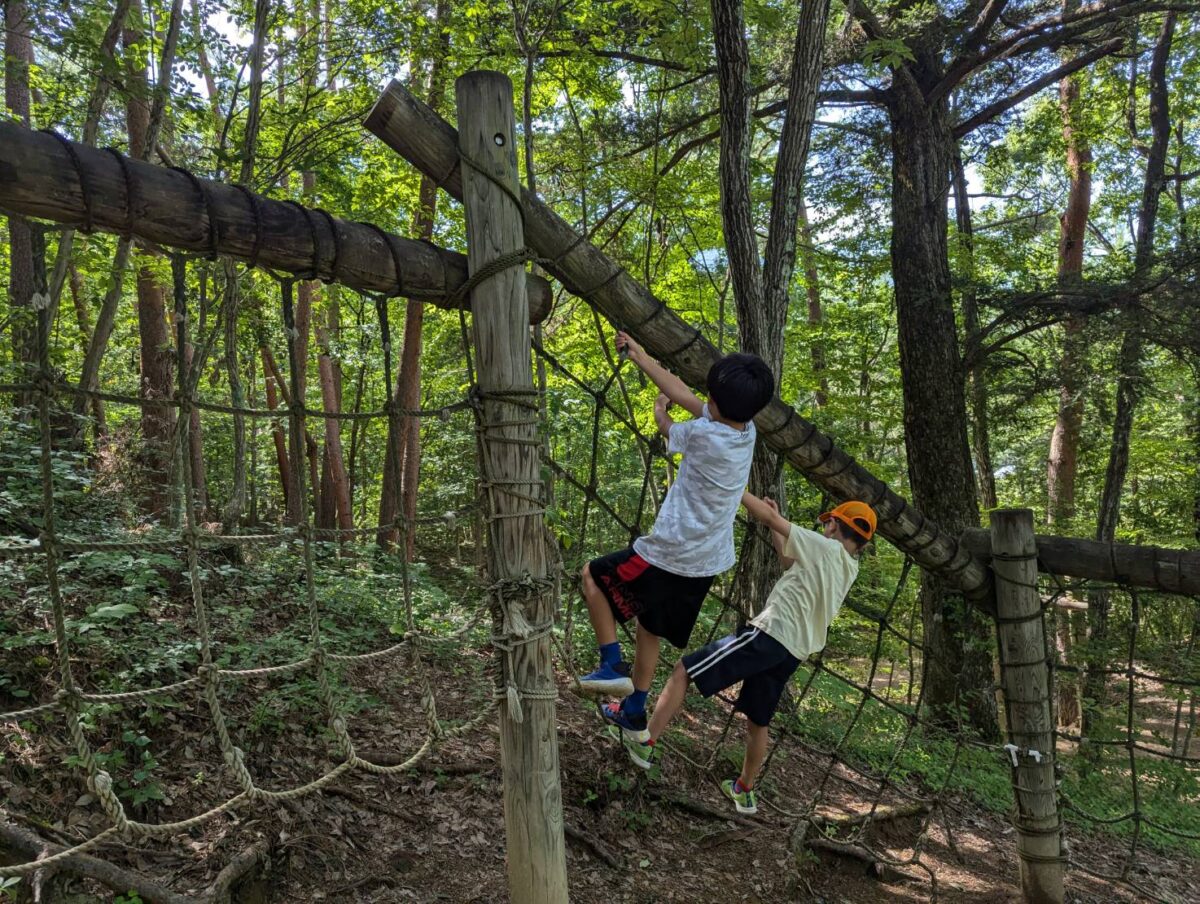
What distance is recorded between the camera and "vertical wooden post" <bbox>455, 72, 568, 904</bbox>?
1.79 m

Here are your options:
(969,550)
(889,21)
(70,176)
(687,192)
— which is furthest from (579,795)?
(889,21)

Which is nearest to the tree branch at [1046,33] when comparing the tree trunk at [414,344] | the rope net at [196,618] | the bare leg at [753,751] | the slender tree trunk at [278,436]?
the tree trunk at [414,344]

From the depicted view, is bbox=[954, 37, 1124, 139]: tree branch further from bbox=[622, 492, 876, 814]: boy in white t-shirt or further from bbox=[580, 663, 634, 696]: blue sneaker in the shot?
bbox=[580, 663, 634, 696]: blue sneaker

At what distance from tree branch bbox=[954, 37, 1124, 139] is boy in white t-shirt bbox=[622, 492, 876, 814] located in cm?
525

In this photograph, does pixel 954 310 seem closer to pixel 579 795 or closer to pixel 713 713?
pixel 713 713

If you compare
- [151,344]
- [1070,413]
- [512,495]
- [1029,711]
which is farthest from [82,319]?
[1070,413]

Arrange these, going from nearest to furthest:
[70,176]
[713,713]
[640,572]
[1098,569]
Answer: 1. [70,176]
2. [640,572]
3. [1098,569]
4. [713,713]

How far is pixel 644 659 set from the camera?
7.36 feet

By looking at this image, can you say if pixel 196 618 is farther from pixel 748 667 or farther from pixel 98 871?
pixel 748 667

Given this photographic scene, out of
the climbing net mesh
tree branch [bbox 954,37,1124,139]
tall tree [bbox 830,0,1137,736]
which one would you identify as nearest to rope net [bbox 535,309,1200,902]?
the climbing net mesh

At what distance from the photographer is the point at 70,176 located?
1.37 metres

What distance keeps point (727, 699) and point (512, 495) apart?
1.57 meters

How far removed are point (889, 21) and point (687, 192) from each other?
6.14 feet

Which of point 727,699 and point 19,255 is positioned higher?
point 19,255
